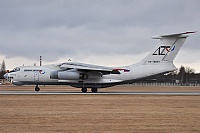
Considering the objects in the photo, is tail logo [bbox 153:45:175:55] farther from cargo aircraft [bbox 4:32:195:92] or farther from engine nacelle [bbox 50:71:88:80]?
engine nacelle [bbox 50:71:88:80]

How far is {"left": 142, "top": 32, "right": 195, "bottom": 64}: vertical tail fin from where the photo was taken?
108ft

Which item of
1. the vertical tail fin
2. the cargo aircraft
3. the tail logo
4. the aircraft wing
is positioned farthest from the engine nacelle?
the tail logo

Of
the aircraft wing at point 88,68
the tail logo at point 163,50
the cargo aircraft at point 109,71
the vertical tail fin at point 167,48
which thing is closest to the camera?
the vertical tail fin at point 167,48

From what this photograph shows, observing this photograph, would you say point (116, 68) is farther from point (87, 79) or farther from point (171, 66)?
point (171, 66)

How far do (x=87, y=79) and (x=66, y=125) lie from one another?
24.1 meters

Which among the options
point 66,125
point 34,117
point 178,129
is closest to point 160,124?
point 178,129

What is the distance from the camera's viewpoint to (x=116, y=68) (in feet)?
112

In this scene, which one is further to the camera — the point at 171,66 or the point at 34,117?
the point at 171,66

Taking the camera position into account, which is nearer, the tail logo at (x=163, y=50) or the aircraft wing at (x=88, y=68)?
the tail logo at (x=163, y=50)

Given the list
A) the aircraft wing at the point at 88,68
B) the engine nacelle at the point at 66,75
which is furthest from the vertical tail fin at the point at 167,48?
the engine nacelle at the point at 66,75

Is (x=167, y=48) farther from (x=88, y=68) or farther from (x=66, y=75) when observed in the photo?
(x=66, y=75)

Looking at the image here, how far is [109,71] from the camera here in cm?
3350

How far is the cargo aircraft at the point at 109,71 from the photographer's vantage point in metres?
33.2

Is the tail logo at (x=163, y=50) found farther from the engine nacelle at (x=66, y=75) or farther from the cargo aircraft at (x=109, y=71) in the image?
the engine nacelle at (x=66, y=75)
